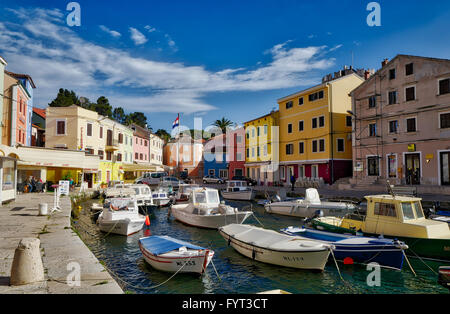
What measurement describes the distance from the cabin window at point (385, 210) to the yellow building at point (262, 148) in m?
32.6

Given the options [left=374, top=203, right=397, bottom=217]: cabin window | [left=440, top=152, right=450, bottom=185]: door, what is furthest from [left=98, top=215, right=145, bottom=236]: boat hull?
[left=440, top=152, right=450, bottom=185]: door

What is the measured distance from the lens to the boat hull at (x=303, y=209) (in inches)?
877

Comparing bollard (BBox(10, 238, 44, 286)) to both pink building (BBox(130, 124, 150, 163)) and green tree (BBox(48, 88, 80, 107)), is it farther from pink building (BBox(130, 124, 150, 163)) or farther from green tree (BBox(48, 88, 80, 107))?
green tree (BBox(48, 88, 80, 107))

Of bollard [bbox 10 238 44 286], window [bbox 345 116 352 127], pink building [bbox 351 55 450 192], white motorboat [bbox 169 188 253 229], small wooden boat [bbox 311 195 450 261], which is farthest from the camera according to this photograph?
window [bbox 345 116 352 127]

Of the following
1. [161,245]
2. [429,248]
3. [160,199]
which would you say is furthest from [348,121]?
[161,245]

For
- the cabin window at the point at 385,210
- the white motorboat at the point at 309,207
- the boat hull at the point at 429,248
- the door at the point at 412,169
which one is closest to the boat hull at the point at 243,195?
the white motorboat at the point at 309,207

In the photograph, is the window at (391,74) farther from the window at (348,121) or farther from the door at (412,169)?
the door at (412,169)

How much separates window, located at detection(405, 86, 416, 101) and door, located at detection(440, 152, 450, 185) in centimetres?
610

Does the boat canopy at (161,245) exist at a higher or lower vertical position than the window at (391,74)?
lower

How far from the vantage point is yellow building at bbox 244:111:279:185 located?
152 feet

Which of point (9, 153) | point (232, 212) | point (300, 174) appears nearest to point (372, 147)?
point (300, 174)

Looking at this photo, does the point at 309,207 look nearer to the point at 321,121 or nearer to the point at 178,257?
the point at 178,257

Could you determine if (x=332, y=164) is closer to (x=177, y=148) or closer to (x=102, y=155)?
(x=102, y=155)
